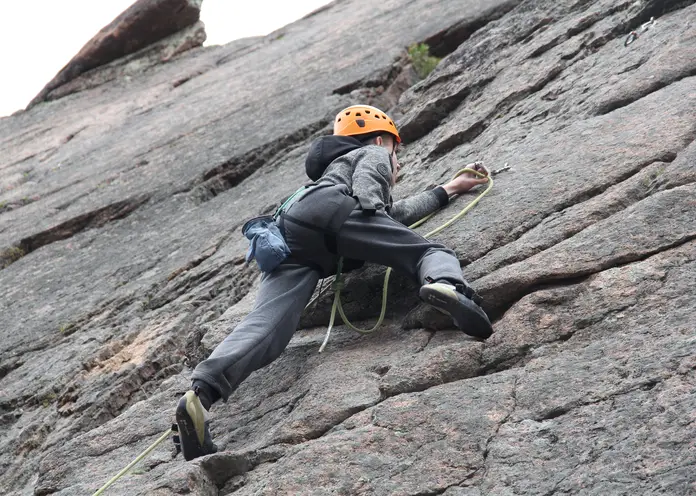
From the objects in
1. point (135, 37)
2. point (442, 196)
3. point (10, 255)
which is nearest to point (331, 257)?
point (442, 196)

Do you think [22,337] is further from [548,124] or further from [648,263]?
[648,263]

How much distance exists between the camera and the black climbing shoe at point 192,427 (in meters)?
4.45

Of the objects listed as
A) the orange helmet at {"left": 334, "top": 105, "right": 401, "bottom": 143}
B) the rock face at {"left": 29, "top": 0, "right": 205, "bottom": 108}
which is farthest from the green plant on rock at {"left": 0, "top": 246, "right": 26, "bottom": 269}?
the rock face at {"left": 29, "top": 0, "right": 205, "bottom": 108}

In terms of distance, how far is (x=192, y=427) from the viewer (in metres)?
4.50

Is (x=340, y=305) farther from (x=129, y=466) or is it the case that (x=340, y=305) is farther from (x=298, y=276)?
(x=129, y=466)

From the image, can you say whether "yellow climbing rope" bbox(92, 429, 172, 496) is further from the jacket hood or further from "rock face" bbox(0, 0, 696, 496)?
the jacket hood

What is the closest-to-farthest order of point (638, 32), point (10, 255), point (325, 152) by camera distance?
point (325, 152) < point (638, 32) < point (10, 255)

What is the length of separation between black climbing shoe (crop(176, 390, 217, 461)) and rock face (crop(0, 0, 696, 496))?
0.62 feet

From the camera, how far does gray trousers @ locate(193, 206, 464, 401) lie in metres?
4.77

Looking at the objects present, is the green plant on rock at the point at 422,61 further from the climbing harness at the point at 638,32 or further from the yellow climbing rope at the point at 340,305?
the yellow climbing rope at the point at 340,305

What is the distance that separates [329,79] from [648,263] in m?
7.63

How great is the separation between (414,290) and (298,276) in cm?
73

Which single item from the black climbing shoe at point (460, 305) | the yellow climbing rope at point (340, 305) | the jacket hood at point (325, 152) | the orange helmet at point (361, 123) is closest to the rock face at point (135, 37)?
the orange helmet at point (361, 123)

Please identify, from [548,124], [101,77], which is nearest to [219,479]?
[548,124]
